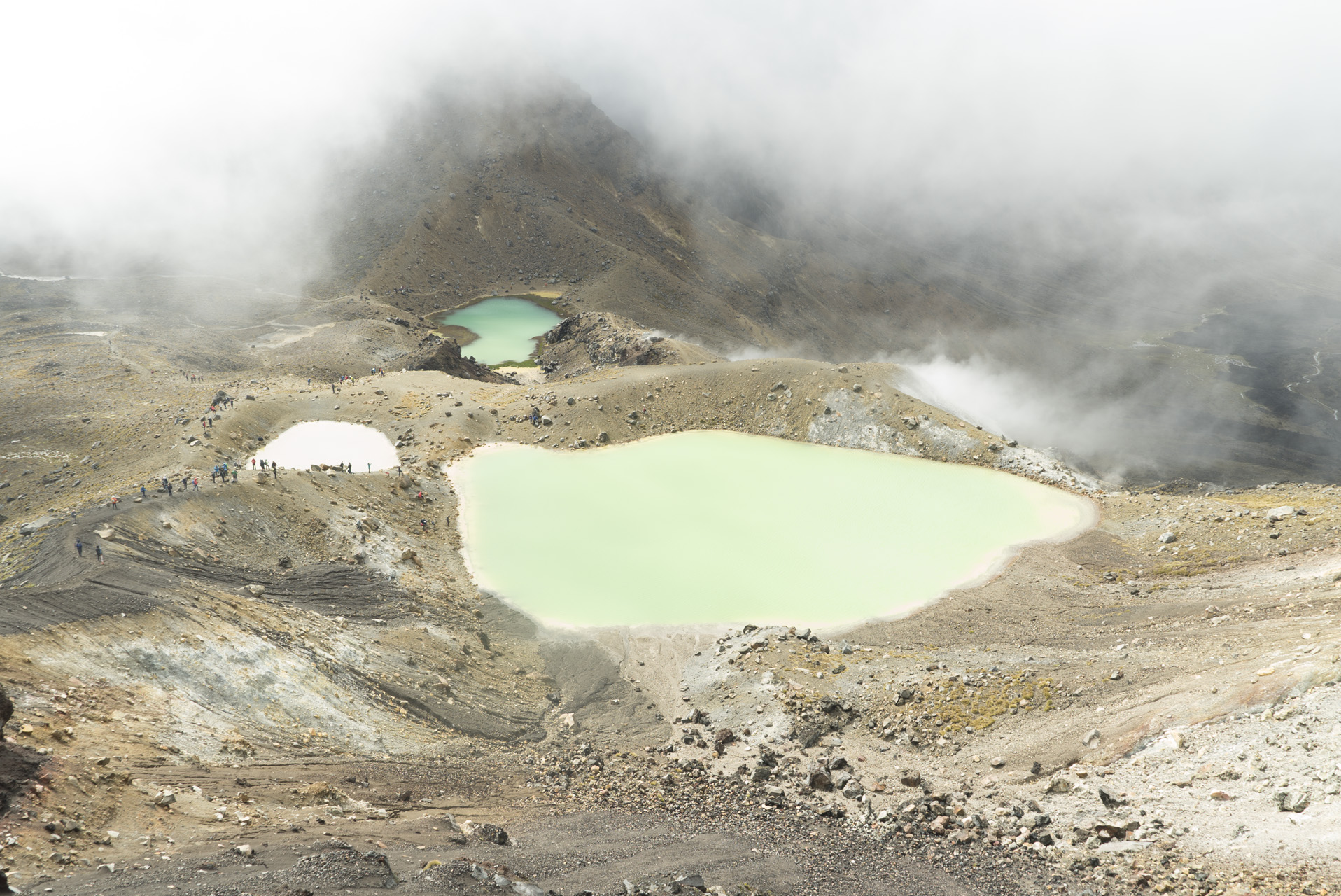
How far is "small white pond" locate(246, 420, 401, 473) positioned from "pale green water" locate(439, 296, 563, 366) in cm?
4612

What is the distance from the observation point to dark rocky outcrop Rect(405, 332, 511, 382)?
8075 centimetres

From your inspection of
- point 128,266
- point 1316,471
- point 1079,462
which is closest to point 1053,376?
point 1316,471


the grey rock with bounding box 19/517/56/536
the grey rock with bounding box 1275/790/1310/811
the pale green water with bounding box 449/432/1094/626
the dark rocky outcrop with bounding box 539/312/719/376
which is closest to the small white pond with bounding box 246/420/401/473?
the pale green water with bounding box 449/432/1094/626

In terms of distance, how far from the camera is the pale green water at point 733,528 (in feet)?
130

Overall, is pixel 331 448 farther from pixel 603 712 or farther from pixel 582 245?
pixel 582 245

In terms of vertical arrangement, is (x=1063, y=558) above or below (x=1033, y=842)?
above

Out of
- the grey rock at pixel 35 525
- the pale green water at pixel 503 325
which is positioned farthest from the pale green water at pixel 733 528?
the pale green water at pixel 503 325

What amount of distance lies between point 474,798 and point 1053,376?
12974 centimetres

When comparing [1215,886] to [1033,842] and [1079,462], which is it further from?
[1079,462]

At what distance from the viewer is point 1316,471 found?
97500 mm

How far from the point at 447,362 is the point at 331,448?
31195 mm

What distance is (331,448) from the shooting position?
178 ft

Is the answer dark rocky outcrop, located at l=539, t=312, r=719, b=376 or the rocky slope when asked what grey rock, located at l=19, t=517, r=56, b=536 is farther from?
dark rocky outcrop, located at l=539, t=312, r=719, b=376

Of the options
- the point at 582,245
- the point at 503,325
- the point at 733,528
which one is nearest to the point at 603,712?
the point at 733,528
